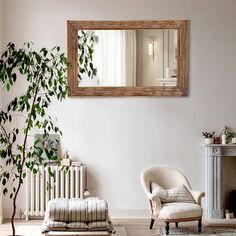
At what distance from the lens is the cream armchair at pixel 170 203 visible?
646cm

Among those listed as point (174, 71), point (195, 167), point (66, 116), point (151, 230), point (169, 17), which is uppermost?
point (169, 17)

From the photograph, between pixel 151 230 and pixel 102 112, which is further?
pixel 102 112

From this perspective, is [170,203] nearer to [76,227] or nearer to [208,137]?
[208,137]

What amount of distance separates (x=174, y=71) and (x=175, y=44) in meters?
0.33

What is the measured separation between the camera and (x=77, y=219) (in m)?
5.93

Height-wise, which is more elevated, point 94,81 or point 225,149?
point 94,81

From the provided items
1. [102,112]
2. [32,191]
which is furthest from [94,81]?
[32,191]

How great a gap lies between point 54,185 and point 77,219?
56.5 inches

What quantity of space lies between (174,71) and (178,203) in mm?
1644

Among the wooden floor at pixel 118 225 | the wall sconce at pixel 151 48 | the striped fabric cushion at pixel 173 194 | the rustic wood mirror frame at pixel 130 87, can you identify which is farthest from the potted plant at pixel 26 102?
the striped fabric cushion at pixel 173 194

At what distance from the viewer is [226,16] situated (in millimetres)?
7367

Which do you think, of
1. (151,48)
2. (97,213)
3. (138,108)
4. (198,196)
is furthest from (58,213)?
(151,48)

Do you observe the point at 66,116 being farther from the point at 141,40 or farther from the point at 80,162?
the point at 141,40

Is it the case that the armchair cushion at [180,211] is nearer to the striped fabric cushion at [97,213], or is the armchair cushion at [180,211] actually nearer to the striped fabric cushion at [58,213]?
the striped fabric cushion at [97,213]
